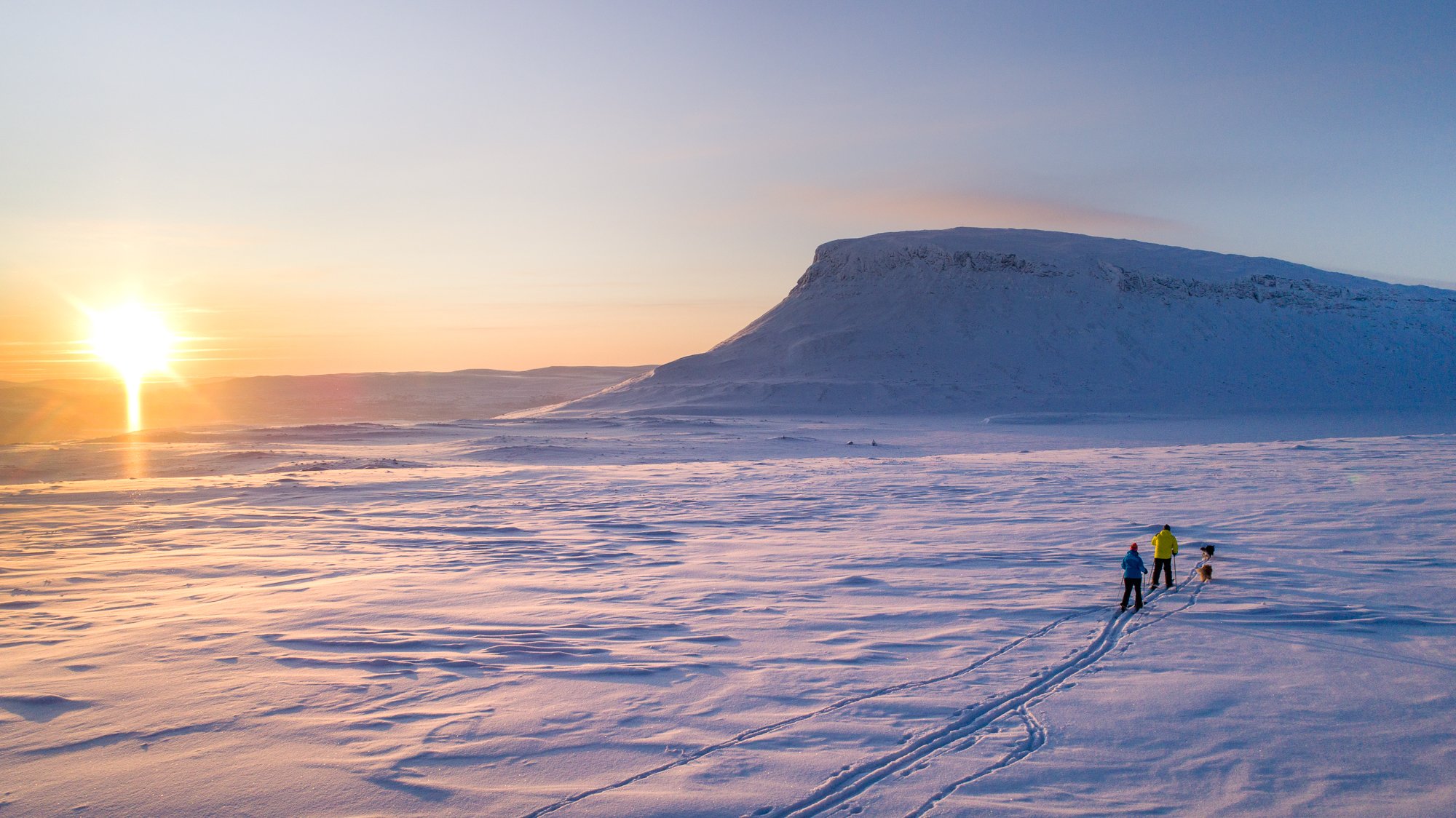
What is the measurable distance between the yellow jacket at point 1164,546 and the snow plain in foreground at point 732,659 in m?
0.61

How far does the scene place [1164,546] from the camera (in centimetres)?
1104

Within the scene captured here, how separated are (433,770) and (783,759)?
7.85 ft

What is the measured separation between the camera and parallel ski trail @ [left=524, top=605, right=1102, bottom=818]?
17.3 feet

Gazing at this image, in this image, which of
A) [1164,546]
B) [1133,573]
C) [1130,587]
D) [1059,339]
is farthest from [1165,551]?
[1059,339]

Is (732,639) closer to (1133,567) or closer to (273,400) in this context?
(1133,567)

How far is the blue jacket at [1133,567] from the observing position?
9734mm

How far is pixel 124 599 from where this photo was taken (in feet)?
33.4

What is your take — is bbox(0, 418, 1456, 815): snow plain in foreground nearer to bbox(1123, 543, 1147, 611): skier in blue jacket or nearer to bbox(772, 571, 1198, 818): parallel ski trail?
bbox(772, 571, 1198, 818): parallel ski trail

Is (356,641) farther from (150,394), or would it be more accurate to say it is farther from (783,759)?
(150,394)

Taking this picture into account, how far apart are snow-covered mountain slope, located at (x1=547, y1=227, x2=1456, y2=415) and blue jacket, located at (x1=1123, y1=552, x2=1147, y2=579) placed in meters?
51.3

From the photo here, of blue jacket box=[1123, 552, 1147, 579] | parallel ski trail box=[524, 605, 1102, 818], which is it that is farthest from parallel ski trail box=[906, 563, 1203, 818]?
blue jacket box=[1123, 552, 1147, 579]

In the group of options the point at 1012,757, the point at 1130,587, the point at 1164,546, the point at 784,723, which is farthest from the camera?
the point at 1164,546

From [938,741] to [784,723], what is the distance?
1162 millimetres

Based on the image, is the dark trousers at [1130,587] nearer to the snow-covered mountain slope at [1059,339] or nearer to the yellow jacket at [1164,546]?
the yellow jacket at [1164,546]
